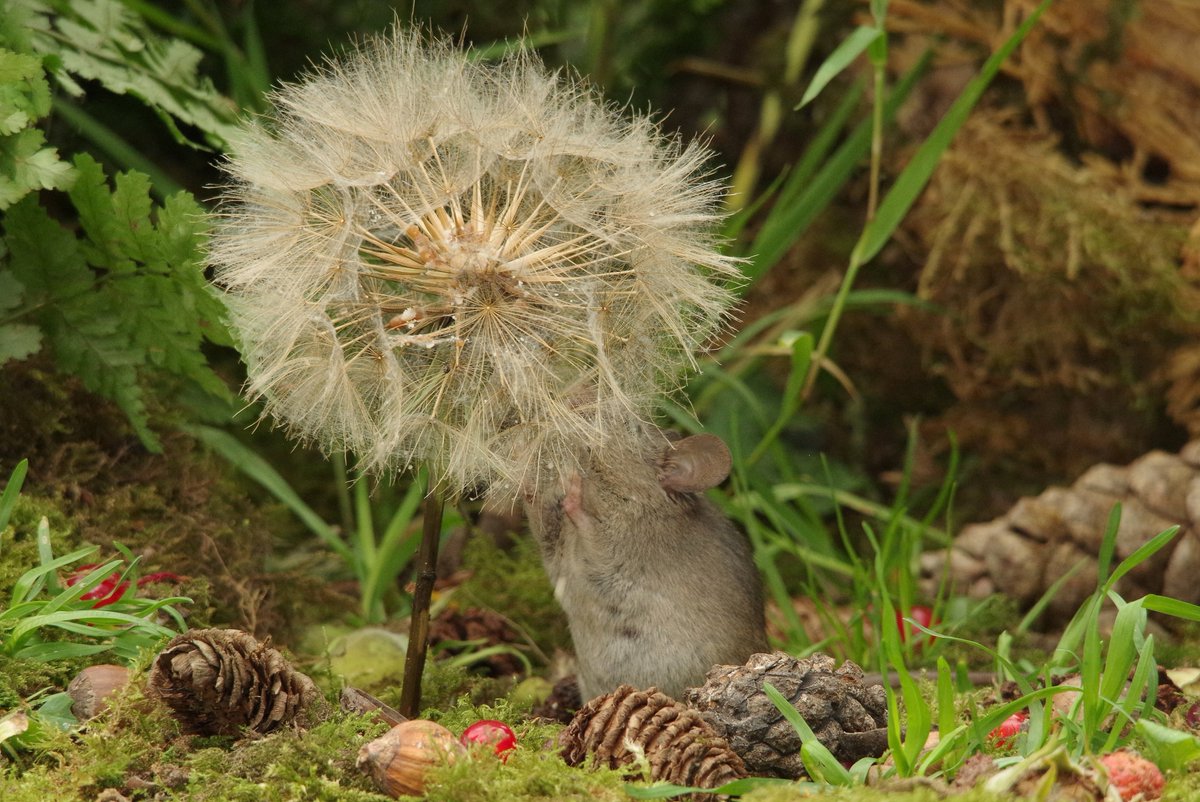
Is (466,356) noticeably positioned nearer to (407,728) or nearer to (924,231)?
(407,728)

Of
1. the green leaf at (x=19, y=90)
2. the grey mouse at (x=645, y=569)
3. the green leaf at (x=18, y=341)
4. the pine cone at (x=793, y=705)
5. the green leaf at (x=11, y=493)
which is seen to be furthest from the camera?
the green leaf at (x=18, y=341)

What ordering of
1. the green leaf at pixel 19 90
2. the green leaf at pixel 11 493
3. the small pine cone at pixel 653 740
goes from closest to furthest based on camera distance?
1. the small pine cone at pixel 653 740
2. the green leaf at pixel 11 493
3. the green leaf at pixel 19 90

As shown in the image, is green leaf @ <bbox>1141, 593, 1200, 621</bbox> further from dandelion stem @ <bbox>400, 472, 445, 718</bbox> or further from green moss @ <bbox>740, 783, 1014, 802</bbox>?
dandelion stem @ <bbox>400, 472, 445, 718</bbox>

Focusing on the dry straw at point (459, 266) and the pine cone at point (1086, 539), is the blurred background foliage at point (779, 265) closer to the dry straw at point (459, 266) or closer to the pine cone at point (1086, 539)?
the pine cone at point (1086, 539)

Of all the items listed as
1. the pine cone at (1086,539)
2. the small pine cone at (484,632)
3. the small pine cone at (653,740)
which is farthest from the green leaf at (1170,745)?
the small pine cone at (484,632)

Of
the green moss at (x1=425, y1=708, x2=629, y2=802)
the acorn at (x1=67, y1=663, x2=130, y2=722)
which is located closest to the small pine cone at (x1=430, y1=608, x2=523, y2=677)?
the acorn at (x1=67, y1=663, x2=130, y2=722)

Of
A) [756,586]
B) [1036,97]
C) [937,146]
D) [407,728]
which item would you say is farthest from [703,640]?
[1036,97]
